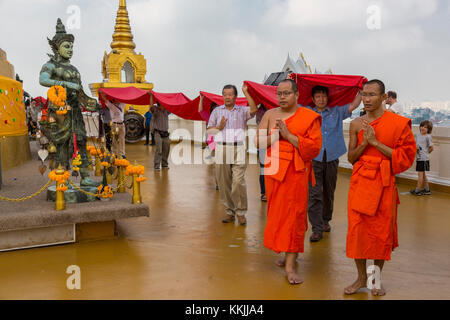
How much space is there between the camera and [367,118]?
3.12 metres

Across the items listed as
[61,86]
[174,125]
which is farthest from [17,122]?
[174,125]

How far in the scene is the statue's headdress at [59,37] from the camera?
450 cm

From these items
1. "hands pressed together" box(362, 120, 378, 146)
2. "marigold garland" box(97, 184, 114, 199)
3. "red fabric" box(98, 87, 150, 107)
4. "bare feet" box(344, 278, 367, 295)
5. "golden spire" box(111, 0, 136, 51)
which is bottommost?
"bare feet" box(344, 278, 367, 295)

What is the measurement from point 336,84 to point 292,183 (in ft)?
5.14

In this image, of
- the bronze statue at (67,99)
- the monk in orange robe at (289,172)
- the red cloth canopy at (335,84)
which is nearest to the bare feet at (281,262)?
the monk in orange robe at (289,172)

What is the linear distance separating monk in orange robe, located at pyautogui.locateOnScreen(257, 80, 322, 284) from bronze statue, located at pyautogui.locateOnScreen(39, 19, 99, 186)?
2.32m

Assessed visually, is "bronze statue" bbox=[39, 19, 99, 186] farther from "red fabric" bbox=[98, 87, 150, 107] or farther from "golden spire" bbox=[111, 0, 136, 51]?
"golden spire" bbox=[111, 0, 136, 51]

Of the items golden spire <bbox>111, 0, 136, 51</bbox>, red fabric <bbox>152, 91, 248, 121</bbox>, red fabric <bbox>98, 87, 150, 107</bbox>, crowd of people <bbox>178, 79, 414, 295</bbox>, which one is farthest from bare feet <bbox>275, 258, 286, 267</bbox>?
golden spire <bbox>111, 0, 136, 51</bbox>

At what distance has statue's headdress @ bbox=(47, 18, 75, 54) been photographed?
4504 mm

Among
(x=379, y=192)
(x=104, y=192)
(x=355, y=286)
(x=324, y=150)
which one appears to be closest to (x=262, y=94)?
(x=324, y=150)

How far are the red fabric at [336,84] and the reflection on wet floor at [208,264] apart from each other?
1476 mm

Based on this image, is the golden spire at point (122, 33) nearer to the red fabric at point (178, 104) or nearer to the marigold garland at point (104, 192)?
the red fabric at point (178, 104)
